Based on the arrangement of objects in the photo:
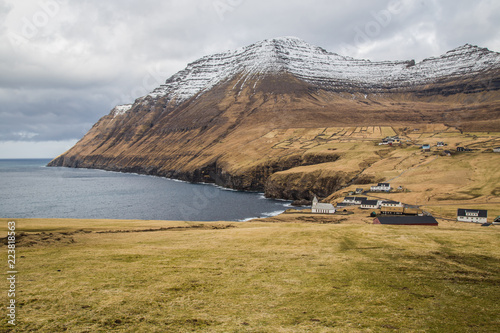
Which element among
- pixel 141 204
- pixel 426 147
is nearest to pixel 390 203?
pixel 426 147

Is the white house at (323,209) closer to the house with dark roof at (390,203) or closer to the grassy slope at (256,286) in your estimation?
the house with dark roof at (390,203)

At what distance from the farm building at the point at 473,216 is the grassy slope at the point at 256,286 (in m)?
36.7

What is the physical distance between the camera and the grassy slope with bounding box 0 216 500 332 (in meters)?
19.7

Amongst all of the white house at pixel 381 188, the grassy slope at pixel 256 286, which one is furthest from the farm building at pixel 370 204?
the grassy slope at pixel 256 286

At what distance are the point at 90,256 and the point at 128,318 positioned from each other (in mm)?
15680

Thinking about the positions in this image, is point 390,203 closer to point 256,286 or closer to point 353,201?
point 353,201

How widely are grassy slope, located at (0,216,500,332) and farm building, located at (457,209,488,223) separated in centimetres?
3667

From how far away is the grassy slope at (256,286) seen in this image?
19.7 m

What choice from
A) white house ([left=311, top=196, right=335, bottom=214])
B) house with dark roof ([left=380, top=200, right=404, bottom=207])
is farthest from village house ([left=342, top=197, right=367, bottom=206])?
white house ([left=311, top=196, right=335, bottom=214])

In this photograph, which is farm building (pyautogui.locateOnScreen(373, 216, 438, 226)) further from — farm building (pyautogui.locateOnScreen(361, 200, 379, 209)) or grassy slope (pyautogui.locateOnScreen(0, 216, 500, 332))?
farm building (pyautogui.locateOnScreen(361, 200, 379, 209))

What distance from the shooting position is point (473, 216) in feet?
241

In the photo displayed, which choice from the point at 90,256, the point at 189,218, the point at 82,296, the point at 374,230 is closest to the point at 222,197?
the point at 189,218

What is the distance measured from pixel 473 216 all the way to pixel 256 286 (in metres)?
68.9

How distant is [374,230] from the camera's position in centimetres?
5475
